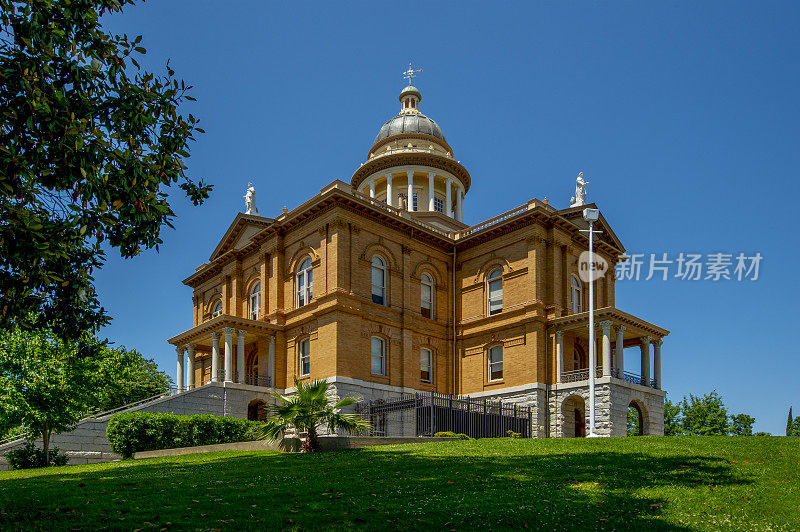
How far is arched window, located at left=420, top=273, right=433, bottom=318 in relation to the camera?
39.9 metres

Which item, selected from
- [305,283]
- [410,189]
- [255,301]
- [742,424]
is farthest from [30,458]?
[742,424]

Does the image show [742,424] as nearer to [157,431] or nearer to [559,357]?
[559,357]

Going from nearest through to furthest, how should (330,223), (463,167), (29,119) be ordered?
(29,119) < (330,223) < (463,167)

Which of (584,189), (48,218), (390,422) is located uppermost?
(584,189)

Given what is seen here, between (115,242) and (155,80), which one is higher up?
(155,80)

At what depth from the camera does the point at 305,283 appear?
123 feet

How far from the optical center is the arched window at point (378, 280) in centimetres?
3729

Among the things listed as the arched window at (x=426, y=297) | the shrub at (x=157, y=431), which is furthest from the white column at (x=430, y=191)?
the shrub at (x=157, y=431)

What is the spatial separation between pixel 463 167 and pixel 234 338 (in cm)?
2071

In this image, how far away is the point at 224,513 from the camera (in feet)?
36.4

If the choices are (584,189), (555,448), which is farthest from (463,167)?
(555,448)

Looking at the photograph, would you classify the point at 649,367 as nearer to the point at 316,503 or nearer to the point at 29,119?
the point at 316,503

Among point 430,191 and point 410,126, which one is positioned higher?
point 410,126

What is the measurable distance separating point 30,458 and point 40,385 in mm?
2854
